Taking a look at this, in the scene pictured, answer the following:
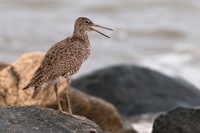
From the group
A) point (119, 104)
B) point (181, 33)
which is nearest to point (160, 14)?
point (181, 33)

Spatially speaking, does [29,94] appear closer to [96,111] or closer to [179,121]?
[96,111]

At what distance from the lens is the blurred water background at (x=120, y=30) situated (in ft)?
56.7

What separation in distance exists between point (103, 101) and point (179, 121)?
181cm

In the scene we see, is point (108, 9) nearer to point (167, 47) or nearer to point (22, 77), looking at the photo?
point (167, 47)

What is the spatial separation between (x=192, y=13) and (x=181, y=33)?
7.87 ft

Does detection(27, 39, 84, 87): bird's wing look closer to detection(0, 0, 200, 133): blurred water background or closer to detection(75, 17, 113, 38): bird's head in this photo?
detection(75, 17, 113, 38): bird's head

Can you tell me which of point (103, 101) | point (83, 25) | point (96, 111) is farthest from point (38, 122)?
point (103, 101)

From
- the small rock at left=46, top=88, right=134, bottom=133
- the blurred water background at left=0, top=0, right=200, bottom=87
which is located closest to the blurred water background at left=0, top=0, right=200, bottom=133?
the blurred water background at left=0, top=0, right=200, bottom=87

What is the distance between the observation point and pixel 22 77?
8.72m

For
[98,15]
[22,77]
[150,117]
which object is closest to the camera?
[22,77]

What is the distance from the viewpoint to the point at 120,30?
20.5 metres

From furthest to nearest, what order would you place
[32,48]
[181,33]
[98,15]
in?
[98,15]
[181,33]
[32,48]

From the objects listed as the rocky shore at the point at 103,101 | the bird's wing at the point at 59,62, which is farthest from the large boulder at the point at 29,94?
the bird's wing at the point at 59,62

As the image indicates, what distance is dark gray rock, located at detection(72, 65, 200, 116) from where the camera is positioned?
11.5 meters
